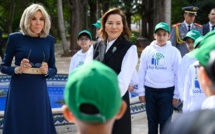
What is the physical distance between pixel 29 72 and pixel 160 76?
1.66 m

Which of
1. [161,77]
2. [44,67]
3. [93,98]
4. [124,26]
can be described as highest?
[124,26]

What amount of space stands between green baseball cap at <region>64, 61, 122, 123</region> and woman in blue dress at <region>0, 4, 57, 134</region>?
245 centimetres

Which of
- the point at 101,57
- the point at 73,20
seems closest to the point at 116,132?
the point at 101,57

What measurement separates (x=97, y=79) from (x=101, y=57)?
2053 mm

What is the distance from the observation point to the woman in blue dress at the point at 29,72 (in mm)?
3834

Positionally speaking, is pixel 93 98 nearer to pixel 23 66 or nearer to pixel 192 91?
pixel 23 66

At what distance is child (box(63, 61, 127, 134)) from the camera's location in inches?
53.8

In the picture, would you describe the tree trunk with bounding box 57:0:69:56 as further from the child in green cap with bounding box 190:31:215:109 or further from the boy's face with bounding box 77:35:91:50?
the child in green cap with bounding box 190:31:215:109

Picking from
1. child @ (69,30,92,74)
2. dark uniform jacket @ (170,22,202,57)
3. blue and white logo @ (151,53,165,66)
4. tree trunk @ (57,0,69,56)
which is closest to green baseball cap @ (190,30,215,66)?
blue and white logo @ (151,53,165,66)

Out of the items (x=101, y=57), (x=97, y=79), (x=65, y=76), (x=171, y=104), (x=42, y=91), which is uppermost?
(x=97, y=79)

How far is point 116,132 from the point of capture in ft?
11.2

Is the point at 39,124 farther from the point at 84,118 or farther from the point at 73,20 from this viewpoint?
the point at 73,20

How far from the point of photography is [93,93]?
1359mm

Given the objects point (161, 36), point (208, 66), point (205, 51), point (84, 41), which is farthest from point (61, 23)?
point (208, 66)
